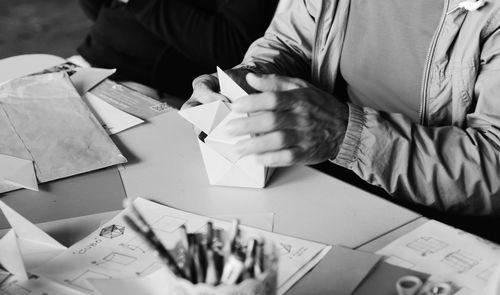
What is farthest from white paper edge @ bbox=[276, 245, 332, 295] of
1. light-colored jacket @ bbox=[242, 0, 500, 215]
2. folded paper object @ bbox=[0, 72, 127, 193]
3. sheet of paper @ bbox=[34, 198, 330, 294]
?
folded paper object @ bbox=[0, 72, 127, 193]

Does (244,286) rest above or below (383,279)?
above

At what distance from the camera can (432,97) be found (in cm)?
127

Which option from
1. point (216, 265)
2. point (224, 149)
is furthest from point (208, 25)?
point (216, 265)

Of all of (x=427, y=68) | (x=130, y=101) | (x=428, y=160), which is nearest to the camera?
(x=428, y=160)

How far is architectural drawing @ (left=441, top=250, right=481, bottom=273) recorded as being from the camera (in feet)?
2.90

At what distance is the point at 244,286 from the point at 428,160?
1.80ft

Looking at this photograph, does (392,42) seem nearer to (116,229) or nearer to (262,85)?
(262,85)

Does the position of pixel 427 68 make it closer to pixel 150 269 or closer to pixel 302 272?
pixel 302 272

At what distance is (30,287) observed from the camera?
2.87ft

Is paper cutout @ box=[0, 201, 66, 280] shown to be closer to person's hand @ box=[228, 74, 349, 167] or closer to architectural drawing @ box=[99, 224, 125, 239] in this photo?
architectural drawing @ box=[99, 224, 125, 239]

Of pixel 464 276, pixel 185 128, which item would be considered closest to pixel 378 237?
pixel 464 276

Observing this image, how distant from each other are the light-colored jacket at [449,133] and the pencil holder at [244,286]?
0.46m

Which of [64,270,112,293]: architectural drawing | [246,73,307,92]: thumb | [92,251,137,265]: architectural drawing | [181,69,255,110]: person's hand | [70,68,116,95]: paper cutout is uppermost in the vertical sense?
[246,73,307,92]: thumb

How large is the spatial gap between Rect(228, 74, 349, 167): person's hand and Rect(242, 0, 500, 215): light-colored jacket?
3 centimetres
